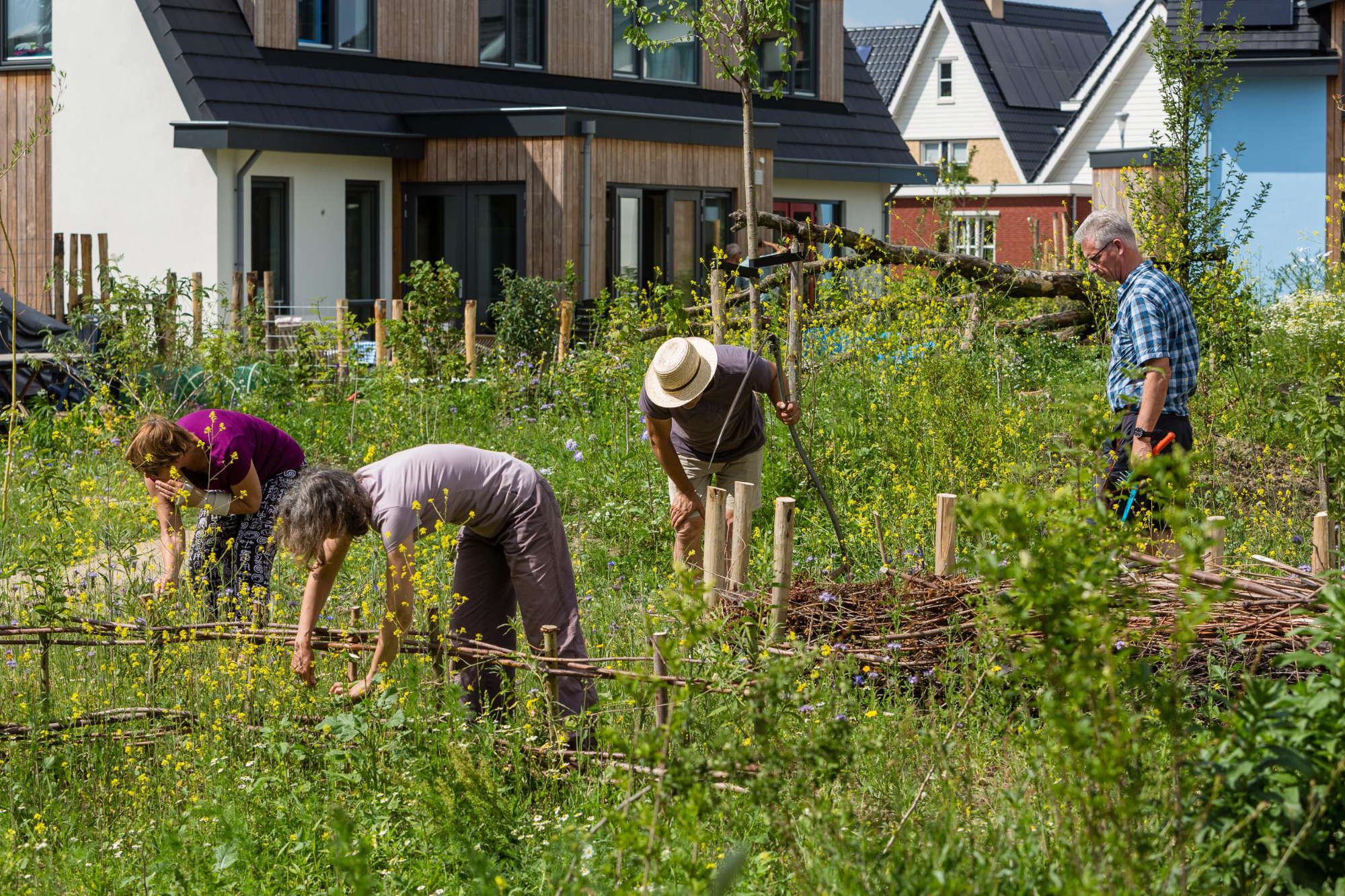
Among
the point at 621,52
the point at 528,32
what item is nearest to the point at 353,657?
the point at 528,32

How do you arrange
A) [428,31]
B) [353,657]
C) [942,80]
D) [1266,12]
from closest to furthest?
[353,657], [428,31], [1266,12], [942,80]

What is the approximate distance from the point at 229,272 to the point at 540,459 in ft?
28.1

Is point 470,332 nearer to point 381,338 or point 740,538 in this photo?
point 381,338

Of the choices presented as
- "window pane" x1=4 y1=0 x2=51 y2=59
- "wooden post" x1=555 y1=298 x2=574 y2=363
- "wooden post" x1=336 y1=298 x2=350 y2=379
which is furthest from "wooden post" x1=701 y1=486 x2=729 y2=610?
"window pane" x1=4 y1=0 x2=51 y2=59

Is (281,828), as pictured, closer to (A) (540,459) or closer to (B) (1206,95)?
(A) (540,459)

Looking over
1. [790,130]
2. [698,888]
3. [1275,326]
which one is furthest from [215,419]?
[790,130]

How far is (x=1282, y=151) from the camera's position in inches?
888

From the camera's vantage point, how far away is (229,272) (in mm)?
16438

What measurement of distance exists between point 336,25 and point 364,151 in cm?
182

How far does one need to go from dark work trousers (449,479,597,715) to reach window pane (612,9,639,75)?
53.6ft

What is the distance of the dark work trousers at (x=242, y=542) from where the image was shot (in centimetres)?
580

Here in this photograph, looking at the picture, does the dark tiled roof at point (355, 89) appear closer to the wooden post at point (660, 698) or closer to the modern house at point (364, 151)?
the modern house at point (364, 151)

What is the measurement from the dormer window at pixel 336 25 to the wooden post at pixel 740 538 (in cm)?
1413

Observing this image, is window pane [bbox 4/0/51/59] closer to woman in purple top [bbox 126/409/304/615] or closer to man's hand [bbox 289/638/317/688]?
woman in purple top [bbox 126/409/304/615]
